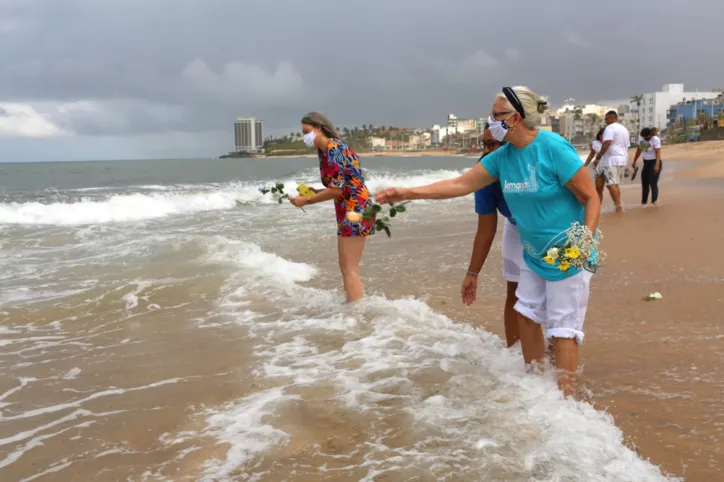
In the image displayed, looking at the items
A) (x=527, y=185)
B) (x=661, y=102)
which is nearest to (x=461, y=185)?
(x=527, y=185)

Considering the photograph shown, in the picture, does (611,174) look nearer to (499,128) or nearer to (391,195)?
(499,128)

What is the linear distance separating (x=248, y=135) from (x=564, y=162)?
179922 mm

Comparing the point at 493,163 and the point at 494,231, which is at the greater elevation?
the point at 493,163

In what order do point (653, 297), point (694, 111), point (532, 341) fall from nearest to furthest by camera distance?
point (532, 341) < point (653, 297) < point (694, 111)

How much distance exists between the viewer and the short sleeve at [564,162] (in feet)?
9.48

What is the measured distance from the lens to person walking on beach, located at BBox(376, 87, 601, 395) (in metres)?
2.95

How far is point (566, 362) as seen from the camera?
3.20m

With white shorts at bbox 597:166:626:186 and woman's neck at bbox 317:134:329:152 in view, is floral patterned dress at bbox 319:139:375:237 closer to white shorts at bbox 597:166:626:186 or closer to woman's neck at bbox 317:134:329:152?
woman's neck at bbox 317:134:329:152

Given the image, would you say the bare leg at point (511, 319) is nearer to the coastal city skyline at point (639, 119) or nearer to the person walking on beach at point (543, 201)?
the person walking on beach at point (543, 201)

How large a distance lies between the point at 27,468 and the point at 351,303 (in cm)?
321

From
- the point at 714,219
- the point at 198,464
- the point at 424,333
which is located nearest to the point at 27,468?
the point at 198,464

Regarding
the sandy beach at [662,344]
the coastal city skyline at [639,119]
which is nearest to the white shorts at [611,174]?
the sandy beach at [662,344]

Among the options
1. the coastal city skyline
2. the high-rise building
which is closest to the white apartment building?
the coastal city skyline

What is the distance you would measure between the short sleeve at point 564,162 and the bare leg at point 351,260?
257 cm
